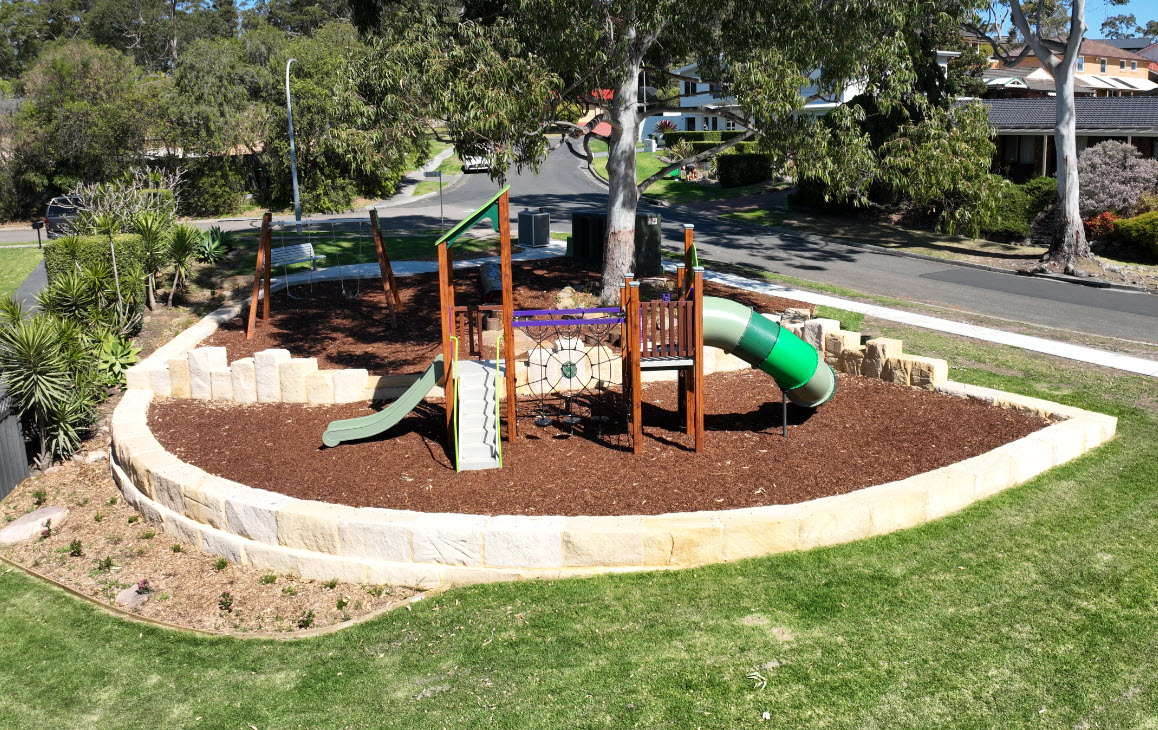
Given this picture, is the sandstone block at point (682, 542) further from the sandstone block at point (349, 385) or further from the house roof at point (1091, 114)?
the house roof at point (1091, 114)

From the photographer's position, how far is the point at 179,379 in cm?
1254

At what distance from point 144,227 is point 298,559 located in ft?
35.5

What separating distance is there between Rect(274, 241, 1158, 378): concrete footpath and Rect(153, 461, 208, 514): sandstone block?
9.90m

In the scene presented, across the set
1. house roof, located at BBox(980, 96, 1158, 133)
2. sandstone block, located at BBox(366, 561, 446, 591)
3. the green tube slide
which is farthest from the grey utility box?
sandstone block, located at BBox(366, 561, 446, 591)

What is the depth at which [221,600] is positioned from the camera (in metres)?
8.15

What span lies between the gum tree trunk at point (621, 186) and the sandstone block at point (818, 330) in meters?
4.32

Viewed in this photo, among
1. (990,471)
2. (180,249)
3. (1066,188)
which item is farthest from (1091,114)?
(180,249)

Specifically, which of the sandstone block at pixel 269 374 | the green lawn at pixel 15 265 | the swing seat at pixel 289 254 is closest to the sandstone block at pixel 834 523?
the sandstone block at pixel 269 374

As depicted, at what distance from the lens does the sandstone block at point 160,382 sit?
12.5 m

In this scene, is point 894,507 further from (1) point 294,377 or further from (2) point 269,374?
(2) point 269,374

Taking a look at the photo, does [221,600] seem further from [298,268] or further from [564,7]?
[298,268]

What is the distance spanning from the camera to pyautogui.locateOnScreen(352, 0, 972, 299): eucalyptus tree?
1327cm

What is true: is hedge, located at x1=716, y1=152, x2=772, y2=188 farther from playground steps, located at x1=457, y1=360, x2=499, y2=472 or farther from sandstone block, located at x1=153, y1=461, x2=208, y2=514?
sandstone block, located at x1=153, y1=461, x2=208, y2=514

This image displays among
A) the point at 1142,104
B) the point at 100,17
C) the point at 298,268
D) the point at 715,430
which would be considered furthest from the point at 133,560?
the point at 100,17
